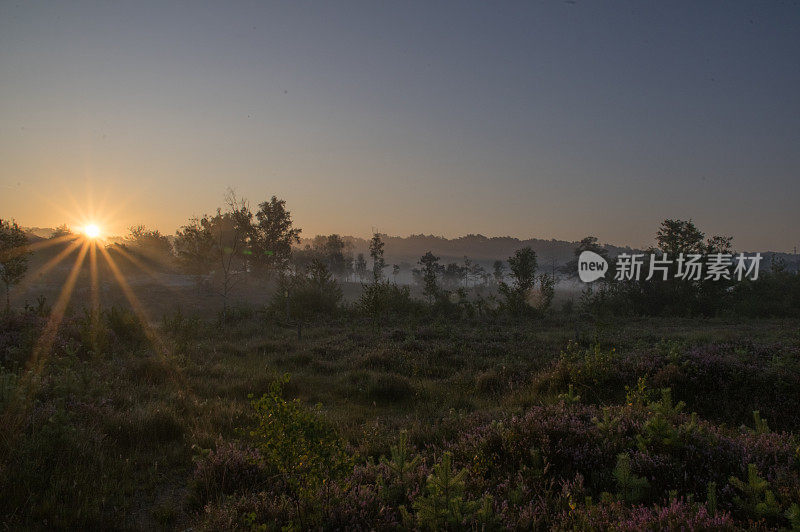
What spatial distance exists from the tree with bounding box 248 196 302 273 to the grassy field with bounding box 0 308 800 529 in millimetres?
53656

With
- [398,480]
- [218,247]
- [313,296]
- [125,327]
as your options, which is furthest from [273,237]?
→ [398,480]

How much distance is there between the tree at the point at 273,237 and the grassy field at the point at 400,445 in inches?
2112

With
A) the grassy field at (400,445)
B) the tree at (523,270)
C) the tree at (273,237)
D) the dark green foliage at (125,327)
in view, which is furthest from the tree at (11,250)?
the tree at (273,237)

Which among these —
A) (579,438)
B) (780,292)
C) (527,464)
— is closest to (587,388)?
(579,438)

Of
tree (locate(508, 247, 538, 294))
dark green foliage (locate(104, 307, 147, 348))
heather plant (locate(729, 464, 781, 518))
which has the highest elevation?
tree (locate(508, 247, 538, 294))

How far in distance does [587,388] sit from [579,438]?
152 inches

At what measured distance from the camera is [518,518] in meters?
3.30

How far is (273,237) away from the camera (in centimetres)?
6338

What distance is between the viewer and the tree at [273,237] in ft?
207

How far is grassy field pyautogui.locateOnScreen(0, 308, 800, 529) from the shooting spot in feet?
11.0

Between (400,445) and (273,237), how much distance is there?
63.7 m

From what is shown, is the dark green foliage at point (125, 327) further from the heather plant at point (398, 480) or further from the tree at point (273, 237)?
the tree at point (273, 237)

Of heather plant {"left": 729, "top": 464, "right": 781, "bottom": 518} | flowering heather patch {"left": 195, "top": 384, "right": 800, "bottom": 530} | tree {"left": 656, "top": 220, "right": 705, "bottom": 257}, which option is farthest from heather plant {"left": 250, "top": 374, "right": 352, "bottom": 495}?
tree {"left": 656, "top": 220, "right": 705, "bottom": 257}

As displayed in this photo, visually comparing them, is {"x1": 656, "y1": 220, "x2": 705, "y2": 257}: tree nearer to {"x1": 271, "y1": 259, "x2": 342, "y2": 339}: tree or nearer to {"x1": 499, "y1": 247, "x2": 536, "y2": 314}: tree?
{"x1": 499, "y1": 247, "x2": 536, "y2": 314}: tree
